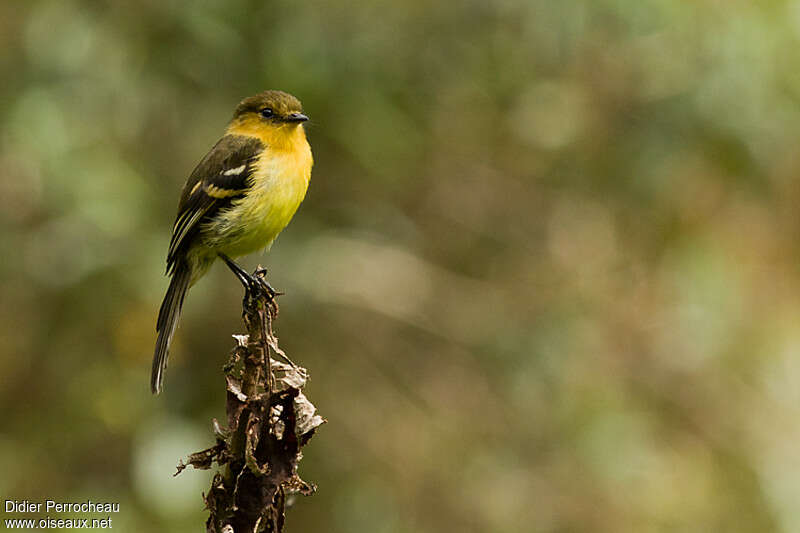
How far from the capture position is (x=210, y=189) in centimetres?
375

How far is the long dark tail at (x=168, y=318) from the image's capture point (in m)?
3.30

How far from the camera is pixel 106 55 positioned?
4.34 m

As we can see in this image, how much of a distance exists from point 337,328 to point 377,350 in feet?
1.29

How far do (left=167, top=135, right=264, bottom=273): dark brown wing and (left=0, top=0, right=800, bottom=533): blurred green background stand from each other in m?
0.52

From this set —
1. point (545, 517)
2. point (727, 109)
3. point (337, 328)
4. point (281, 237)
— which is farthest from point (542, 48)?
point (545, 517)

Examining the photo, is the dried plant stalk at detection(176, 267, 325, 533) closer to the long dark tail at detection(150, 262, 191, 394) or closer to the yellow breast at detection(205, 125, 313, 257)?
the long dark tail at detection(150, 262, 191, 394)

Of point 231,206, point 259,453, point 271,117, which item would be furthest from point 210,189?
point 259,453

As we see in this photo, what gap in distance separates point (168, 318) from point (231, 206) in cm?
49

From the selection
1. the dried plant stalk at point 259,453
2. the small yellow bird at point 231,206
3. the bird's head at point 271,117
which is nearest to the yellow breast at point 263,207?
the small yellow bird at point 231,206

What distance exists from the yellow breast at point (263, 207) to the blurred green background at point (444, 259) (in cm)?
64

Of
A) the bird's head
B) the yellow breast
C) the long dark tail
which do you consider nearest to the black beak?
the bird's head

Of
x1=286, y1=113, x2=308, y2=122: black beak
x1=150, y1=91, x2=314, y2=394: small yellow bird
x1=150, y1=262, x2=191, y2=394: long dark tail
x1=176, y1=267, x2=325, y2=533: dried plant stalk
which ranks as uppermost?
x1=286, y1=113, x2=308, y2=122: black beak

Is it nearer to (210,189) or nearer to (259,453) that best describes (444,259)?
(210,189)

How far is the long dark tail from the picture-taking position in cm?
330
